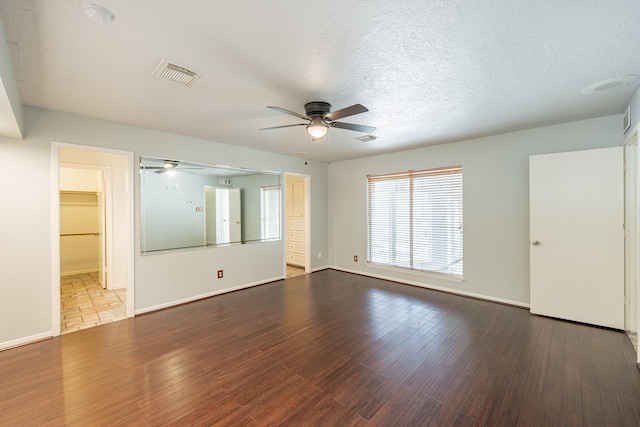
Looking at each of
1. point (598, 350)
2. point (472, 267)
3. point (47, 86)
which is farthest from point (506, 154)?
point (47, 86)

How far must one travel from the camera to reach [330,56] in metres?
2.02

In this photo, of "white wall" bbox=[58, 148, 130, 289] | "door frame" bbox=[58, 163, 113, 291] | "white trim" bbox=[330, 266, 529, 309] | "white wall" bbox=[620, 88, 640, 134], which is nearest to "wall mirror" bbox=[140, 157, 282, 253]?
"white wall" bbox=[58, 148, 130, 289]

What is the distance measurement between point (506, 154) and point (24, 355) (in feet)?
20.5

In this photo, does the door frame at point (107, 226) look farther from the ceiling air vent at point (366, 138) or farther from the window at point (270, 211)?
the ceiling air vent at point (366, 138)

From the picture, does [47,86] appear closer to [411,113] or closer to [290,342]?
[290,342]

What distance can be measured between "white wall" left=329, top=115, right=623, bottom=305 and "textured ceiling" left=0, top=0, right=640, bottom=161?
14.5 inches

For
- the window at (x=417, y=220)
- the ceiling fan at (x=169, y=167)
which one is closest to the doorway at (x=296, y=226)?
the window at (x=417, y=220)

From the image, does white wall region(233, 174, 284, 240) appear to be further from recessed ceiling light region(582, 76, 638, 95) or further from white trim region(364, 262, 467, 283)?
recessed ceiling light region(582, 76, 638, 95)

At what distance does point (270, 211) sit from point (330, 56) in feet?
12.4

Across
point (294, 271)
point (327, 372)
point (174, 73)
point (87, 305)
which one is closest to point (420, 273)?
point (294, 271)

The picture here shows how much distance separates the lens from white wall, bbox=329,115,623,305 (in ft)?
11.7

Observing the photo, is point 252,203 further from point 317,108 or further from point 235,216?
point 317,108

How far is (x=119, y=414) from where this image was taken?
1872mm

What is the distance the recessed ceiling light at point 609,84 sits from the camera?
237 cm
